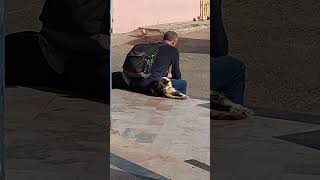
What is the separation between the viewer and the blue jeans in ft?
9.87

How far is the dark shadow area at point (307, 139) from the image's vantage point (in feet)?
10.0

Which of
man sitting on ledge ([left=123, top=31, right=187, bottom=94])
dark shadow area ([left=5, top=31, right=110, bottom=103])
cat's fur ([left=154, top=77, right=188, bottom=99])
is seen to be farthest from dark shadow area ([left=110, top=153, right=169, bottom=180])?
cat's fur ([left=154, top=77, right=188, bottom=99])

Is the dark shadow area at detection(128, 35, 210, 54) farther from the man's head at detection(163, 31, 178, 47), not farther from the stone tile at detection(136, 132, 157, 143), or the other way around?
the stone tile at detection(136, 132, 157, 143)

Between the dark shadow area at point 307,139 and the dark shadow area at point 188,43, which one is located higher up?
the dark shadow area at point 307,139

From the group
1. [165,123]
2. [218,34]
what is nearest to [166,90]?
[165,123]

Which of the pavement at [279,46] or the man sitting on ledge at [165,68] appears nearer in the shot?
the pavement at [279,46]

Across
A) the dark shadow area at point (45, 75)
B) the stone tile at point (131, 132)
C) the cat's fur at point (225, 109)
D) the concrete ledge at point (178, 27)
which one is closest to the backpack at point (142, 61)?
the stone tile at point (131, 132)

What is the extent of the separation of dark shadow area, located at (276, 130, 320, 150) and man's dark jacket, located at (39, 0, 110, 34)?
1.01 meters

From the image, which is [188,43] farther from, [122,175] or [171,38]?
[122,175]

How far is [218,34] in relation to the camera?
2977 mm

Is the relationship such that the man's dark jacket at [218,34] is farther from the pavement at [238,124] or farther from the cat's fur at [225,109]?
the cat's fur at [225,109]

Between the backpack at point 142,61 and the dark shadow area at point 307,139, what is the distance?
12.4 ft

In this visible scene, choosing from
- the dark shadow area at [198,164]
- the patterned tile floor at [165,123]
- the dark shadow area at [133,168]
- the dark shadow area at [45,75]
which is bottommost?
the patterned tile floor at [165,123]

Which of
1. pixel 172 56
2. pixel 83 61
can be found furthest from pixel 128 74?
pixel 83 61
